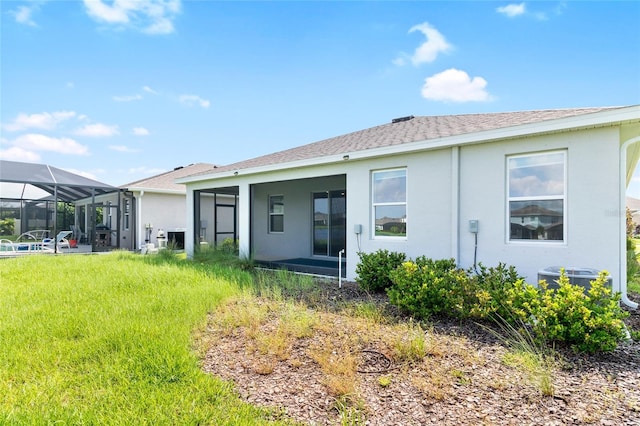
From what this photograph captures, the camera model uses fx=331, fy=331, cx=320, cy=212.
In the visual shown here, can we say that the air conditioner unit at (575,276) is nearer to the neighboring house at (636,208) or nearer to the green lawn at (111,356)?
the green lawn at (111,356)

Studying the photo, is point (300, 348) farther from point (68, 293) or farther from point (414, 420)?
point (68, 293)

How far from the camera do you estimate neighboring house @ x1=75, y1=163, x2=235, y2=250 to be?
16.3 metres

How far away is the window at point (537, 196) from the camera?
579 centimetres

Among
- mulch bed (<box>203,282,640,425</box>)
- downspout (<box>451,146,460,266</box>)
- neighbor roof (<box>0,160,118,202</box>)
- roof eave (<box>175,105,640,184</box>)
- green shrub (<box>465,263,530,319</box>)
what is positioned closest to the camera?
mulch bed (<box>203,282,640,425</box>)

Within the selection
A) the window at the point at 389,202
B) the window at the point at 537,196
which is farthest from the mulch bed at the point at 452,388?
the window at the point at 389,202

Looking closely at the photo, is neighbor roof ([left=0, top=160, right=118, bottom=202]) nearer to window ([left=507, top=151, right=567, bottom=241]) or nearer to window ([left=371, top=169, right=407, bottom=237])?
window ([left=371, top=169, right=407, bottom=237])

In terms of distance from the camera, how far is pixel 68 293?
6.51 metres

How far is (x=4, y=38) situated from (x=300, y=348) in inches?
578

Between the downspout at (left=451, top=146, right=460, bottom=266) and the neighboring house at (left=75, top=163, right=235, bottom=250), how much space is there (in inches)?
451

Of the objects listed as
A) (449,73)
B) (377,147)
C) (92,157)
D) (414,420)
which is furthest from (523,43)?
(92,157)

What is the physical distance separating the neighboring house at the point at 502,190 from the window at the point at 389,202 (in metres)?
0.02

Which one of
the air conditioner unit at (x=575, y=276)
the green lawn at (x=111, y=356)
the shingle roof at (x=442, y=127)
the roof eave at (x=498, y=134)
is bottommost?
the green lawn at (x=111, y=356)

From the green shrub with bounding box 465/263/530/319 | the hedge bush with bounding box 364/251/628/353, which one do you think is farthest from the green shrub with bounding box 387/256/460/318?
the green shrub with bounding box 465/263/530/319

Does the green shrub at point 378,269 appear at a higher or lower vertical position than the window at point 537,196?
lower
